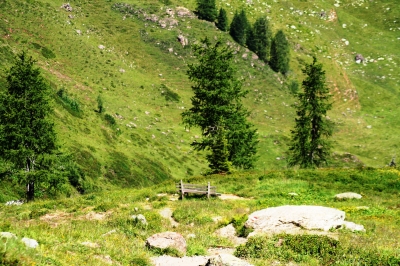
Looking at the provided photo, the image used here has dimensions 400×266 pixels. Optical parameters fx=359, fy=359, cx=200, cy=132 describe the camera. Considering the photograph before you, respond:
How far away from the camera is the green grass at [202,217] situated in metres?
12.4

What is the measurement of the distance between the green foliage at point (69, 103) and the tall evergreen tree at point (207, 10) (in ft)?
217

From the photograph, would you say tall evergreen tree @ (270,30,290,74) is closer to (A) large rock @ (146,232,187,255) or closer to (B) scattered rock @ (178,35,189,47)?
(B) scattered rock @ (178,35,189,47)

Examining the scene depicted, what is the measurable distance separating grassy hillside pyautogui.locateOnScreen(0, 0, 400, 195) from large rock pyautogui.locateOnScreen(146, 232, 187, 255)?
72.1 feet

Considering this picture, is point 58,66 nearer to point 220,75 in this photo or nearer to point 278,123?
point 220,75

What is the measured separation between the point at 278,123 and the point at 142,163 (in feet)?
→ 156

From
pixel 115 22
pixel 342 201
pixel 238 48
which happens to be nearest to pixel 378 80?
pixel 238 48

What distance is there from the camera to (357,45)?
429ft

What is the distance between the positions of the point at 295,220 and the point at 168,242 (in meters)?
6.90

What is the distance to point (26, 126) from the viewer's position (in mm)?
28938

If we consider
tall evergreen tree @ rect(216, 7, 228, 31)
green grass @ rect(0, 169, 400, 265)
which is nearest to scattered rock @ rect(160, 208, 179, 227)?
green grass @ rect(0, 169, 400, 265)

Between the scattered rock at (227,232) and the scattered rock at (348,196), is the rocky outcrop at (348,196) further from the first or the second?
the scattered rock at (227,232)

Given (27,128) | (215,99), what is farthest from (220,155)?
(27,128)

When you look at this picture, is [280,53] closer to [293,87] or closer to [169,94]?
[293,87]

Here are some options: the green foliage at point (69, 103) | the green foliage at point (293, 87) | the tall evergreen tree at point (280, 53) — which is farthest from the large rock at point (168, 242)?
the tall evergreen tree at point (280, 53)
